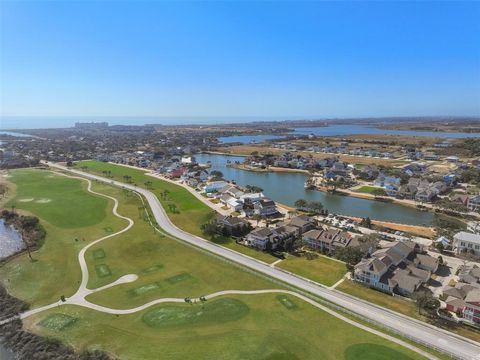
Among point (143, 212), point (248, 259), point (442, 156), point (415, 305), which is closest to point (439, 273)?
point (415, 305)

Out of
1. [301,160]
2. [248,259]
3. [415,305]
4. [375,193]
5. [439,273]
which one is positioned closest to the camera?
[415,305]

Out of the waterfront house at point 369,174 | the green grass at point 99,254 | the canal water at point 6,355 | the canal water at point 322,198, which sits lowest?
the canal water at point 6,355

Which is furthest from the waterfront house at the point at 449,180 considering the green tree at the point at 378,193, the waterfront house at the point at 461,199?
the green tree at the point at 378,193

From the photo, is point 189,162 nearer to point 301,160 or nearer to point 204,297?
point 301,160

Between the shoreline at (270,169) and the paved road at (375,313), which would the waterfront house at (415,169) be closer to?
the shoreline at (270,169)

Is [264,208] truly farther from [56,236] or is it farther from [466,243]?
[56,236]

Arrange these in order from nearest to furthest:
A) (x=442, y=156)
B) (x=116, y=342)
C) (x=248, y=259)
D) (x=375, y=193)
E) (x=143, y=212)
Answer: (x=116, y=342) < (x=248, y=259) < (x=143, y=212) < (x=375, y=193) < (x=442, y=156)

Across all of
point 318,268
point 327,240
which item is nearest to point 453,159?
point 327,240
